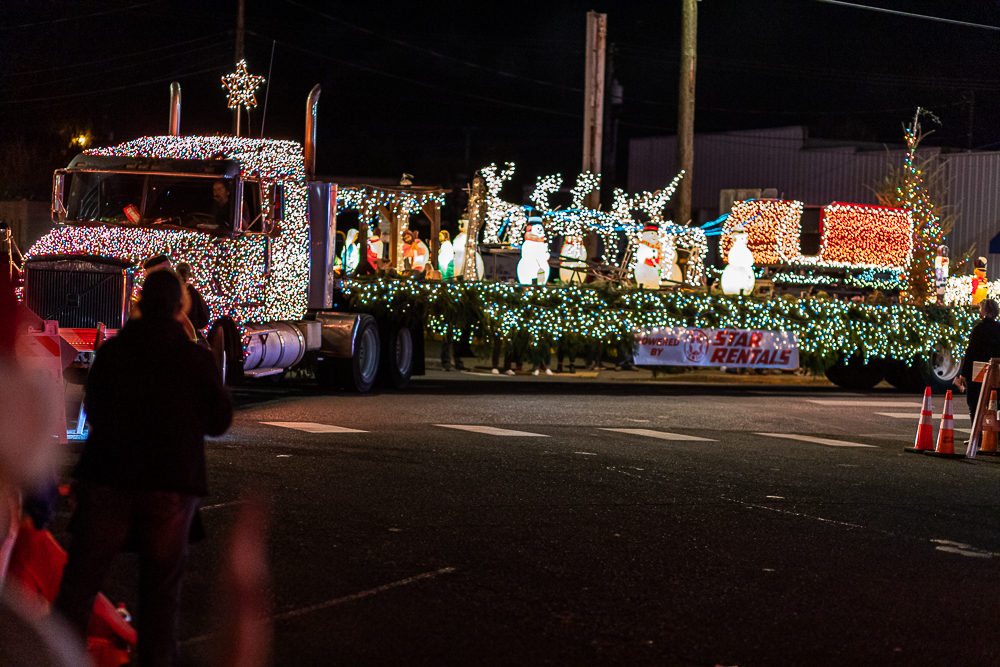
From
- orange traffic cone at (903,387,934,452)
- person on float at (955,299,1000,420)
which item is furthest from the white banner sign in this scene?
orange traffic cone at (903,387,934,452)

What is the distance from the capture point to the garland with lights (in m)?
18.8

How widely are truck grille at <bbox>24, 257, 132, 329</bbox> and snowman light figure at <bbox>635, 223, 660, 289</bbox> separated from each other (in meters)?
10.9

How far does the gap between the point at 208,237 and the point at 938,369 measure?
13.3 metres

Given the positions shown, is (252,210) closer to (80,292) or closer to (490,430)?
(80,292)

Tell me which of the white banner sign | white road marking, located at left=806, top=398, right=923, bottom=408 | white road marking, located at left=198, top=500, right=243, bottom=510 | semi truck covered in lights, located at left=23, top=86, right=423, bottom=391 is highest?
semi truck covered in lights, located at left=23, top=86, right=423, bottom=391

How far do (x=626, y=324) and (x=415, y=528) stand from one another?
1174cm

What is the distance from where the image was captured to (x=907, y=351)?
21234mm

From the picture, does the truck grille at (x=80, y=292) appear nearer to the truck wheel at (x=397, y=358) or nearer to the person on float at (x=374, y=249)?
the truck wheel at (x=397, y=358)

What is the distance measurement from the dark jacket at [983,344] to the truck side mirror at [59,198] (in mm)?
10406

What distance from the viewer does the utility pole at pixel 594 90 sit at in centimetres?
2592

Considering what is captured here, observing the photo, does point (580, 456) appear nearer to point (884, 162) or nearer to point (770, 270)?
point (770, 270)

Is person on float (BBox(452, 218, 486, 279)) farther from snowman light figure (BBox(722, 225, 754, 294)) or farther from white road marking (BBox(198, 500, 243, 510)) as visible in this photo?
white road marking (BBox(198, 500, 243, 510))

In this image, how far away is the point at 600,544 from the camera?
8.09 m

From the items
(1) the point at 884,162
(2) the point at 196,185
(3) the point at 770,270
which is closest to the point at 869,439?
(2) the point at 196,185
